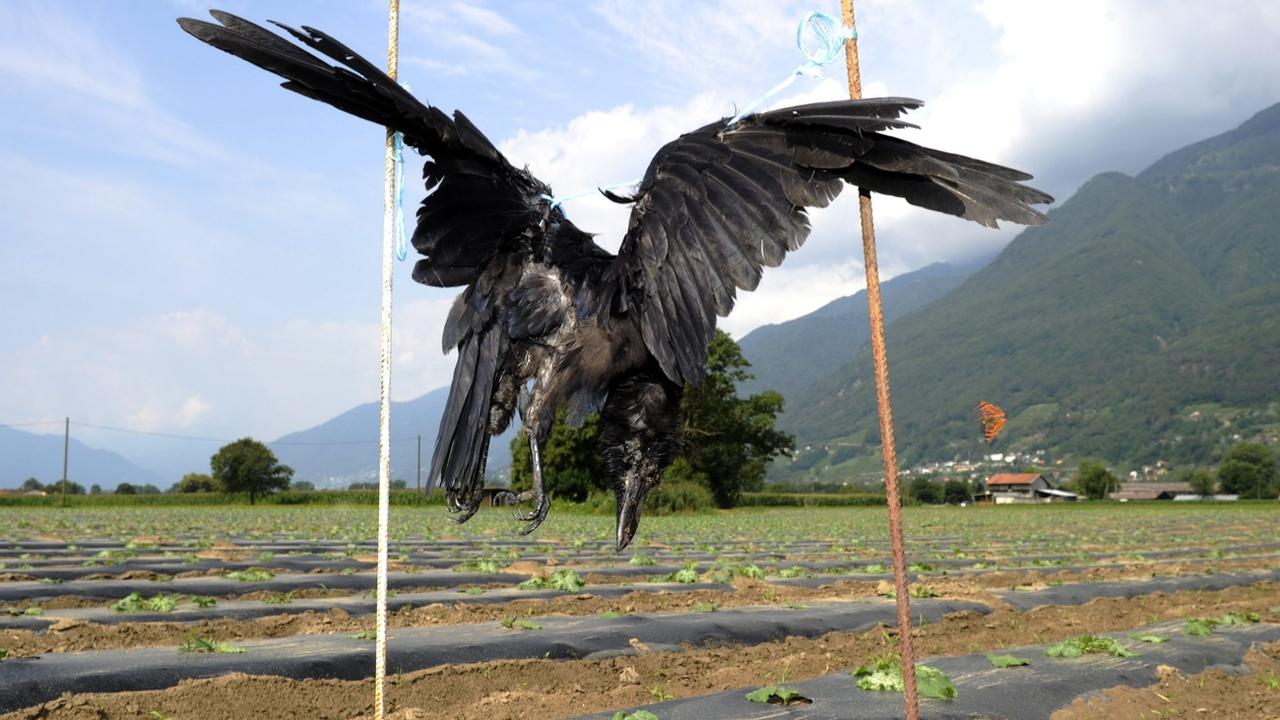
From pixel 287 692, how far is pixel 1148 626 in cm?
883

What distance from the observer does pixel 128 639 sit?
300 inches

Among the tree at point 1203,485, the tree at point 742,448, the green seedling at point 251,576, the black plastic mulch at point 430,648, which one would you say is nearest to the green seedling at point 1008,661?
the black plastic mulch at point 430,648

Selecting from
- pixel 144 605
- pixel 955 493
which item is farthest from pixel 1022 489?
pixel 144 605

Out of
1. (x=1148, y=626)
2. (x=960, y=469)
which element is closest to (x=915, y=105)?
(x=1148, y=626)

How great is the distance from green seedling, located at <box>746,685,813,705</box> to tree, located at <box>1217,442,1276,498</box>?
104 m

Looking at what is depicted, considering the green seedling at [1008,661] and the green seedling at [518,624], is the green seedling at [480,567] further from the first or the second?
the green seedling at [1008,661]

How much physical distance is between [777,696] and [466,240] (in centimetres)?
419

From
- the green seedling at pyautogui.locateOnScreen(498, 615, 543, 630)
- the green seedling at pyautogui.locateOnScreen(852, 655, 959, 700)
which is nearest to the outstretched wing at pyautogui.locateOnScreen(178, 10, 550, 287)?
the green seedling at pyautogui.locateOnScreen(852, 655, 959, 700)

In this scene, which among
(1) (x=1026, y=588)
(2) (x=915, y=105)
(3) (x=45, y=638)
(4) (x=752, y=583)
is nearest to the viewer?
(2) (x=915, y=105)

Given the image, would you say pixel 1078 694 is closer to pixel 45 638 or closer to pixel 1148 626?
pixel 1148 626

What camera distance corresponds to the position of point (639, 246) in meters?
2.75

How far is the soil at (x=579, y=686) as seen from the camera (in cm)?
586

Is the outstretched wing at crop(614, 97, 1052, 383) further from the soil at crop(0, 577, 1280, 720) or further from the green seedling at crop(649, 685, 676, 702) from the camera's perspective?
the green seedling at crop(649, 685, 676, 702)

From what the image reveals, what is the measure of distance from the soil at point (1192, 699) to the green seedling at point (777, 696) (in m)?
1.79
